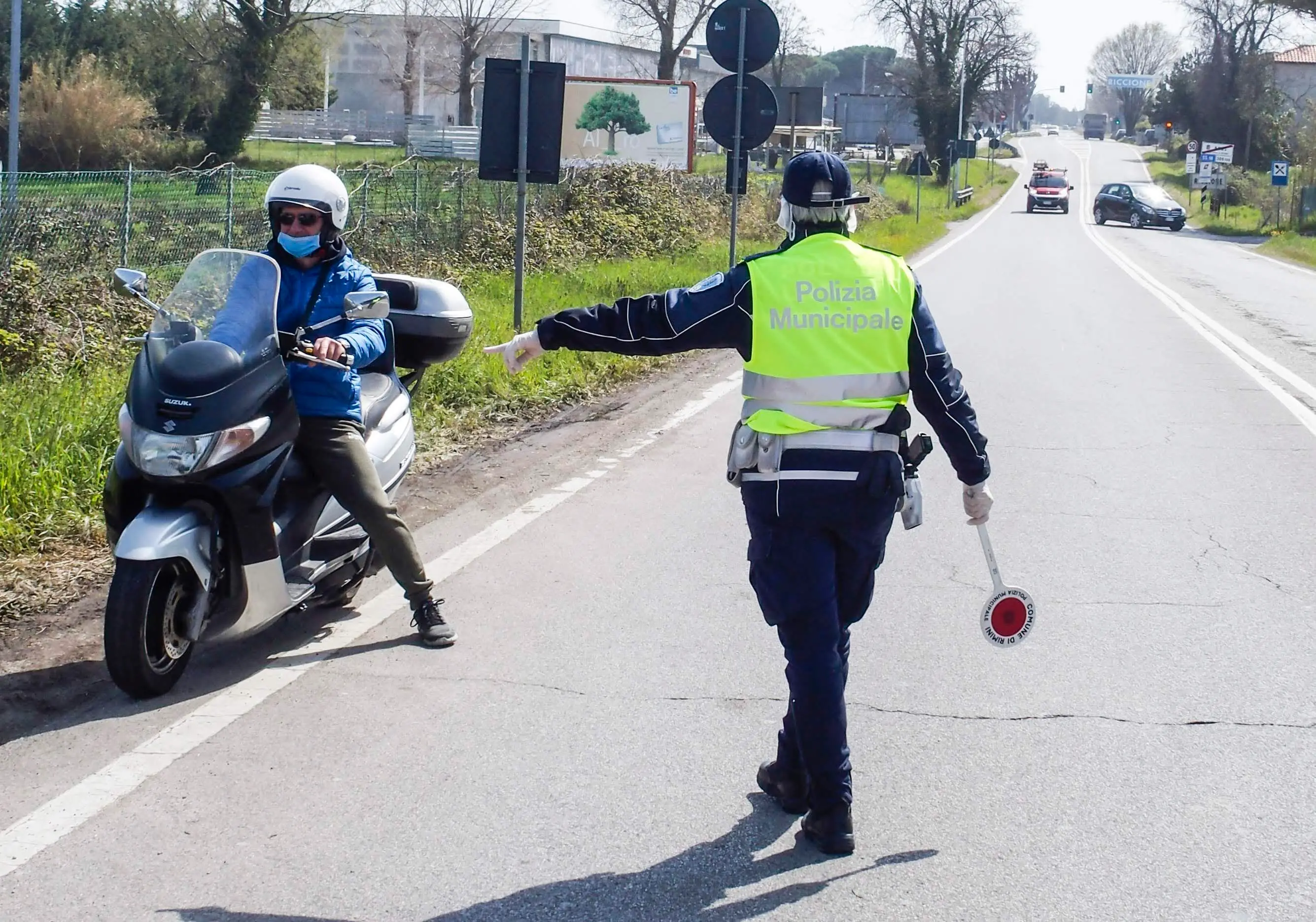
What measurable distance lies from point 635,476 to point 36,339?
4.23 metres

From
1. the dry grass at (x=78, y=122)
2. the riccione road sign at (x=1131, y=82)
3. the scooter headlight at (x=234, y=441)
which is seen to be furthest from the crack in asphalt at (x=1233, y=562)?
the riccione road sign at (x=1131, y=82)

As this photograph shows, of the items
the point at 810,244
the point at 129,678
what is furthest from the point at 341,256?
the point at 810,244

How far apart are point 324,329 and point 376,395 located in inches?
28.3

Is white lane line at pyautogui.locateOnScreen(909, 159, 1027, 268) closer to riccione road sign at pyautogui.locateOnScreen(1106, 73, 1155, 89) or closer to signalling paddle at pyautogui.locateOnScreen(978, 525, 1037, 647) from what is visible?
signalling paddle at pyautogui.locateOnScreen(978, 525, 1037, 647)

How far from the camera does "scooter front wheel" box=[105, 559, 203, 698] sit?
4.63 m

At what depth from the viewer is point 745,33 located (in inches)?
604

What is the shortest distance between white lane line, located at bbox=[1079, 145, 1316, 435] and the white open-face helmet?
7.78 m

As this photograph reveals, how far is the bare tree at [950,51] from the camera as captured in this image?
79875 millimetres

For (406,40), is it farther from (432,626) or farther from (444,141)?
(432,626)

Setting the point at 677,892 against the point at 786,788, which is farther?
the point at 786,788

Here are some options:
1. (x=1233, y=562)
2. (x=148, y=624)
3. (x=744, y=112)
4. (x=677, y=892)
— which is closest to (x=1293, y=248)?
(x=744, y=112)

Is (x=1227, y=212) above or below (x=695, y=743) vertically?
above

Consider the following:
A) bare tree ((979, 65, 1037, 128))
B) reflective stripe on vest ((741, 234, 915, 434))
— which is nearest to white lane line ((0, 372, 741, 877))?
reflective stripe on vest ((741, 234, 915, 434))

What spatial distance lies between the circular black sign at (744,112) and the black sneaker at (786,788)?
12.2 metres
